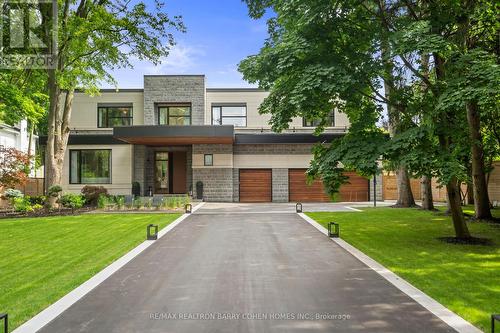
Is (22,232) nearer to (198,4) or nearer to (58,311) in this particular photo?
(58,311)

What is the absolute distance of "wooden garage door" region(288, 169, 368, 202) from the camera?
29266mm

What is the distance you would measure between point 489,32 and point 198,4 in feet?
48.1

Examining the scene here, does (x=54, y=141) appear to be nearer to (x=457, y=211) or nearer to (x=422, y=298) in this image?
(x=457, y=211)

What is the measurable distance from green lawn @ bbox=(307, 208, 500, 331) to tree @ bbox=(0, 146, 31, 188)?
15968 mm

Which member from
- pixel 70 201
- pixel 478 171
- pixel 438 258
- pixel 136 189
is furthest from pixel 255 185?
pixel 438 258

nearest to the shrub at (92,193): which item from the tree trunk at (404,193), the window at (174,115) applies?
the window at (174,115)

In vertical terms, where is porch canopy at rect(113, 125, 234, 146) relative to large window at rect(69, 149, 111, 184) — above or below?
above

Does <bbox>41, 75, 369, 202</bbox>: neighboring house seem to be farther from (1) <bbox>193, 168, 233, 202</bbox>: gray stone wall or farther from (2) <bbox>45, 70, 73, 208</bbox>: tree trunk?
(2) <bbox>45, 70, 73, 208</bbox>: tree trunk

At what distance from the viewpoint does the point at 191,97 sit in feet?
95.5

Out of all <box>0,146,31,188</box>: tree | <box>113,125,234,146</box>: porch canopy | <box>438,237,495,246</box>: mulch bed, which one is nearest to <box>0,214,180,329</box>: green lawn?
<box>0,146,31,188</box>: tree

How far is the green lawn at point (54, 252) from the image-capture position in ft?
21.3

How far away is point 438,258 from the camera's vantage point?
30.5ft

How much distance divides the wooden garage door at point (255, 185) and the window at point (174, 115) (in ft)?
20.3

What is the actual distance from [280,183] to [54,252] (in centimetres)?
2036
